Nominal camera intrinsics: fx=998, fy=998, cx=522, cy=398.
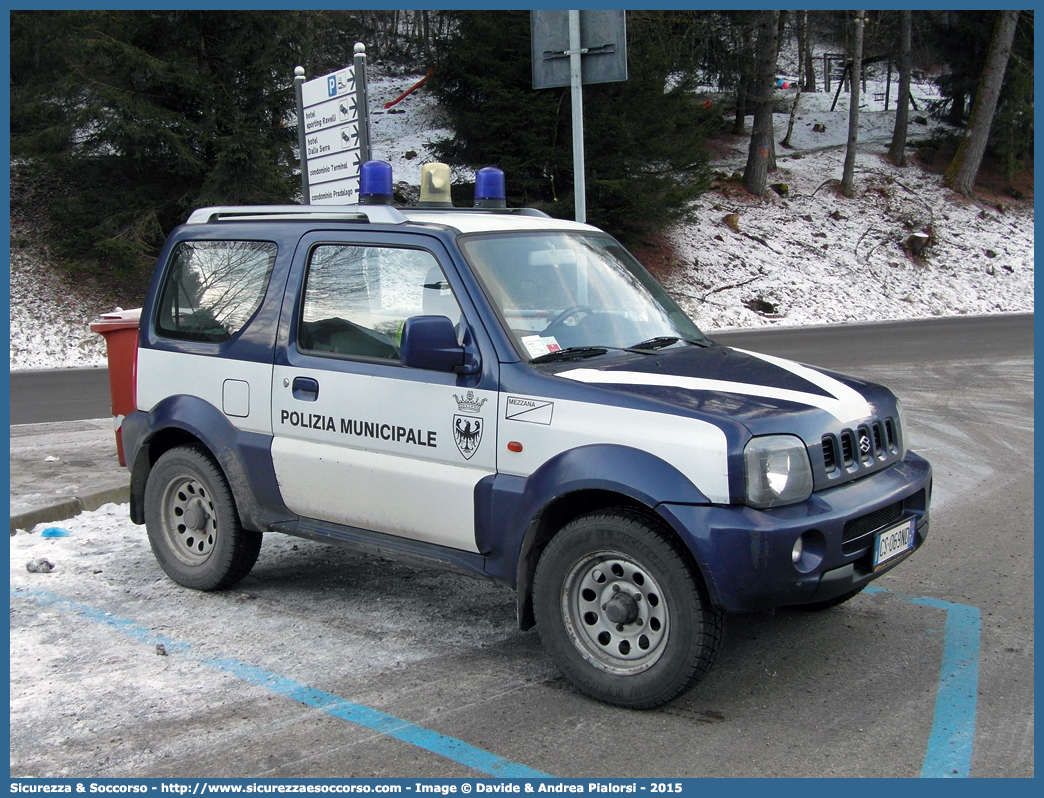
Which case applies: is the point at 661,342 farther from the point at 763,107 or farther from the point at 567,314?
the point at 763,107

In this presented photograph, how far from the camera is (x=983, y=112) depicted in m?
30.4

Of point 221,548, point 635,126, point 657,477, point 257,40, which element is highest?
point 257,40

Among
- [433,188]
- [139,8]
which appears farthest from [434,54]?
[433,188]

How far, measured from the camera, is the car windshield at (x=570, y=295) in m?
4.52

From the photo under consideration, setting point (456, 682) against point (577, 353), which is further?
point (577, 353)

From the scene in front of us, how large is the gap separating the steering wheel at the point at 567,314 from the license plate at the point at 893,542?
165 cm

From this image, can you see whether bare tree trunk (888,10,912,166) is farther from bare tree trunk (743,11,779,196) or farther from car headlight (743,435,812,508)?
car headlight (743,435,812,508)

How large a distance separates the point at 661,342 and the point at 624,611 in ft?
4.72

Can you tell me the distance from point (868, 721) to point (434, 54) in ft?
69.6

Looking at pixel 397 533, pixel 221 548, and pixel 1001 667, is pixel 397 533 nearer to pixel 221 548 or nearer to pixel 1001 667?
pixel 221 548

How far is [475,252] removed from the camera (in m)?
4.59

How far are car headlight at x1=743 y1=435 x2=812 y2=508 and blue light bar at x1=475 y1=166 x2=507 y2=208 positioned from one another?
2.56 m

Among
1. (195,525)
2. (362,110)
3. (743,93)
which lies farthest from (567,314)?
(743,93)

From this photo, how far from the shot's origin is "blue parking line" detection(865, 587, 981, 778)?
3.56 meters
